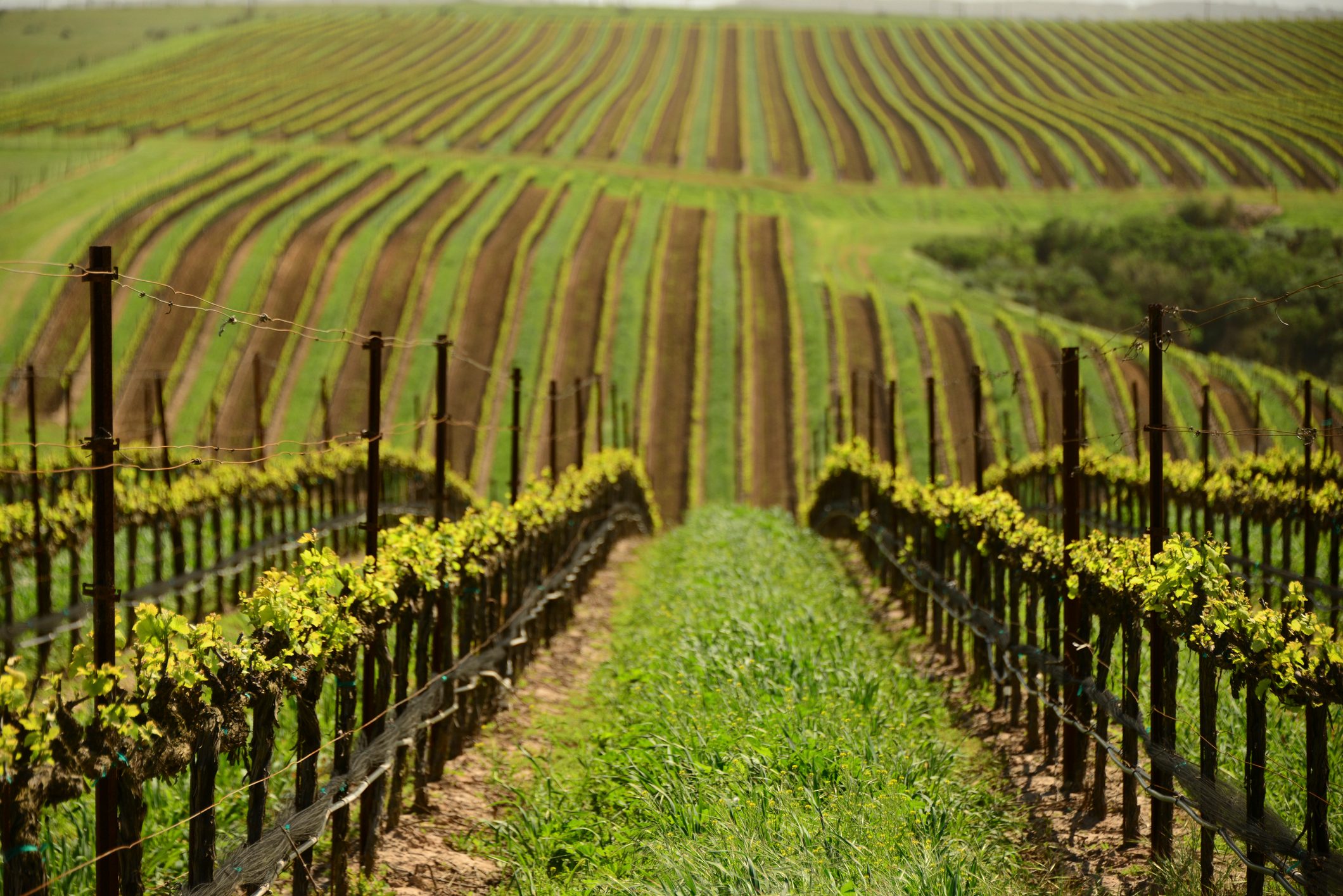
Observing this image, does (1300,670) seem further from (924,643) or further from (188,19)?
(188,19)

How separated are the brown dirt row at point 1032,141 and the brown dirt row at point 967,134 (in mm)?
2030

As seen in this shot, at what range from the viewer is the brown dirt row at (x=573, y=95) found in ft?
257

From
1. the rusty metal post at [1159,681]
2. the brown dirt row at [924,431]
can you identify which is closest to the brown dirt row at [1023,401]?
the brown dirt row at [924,431]

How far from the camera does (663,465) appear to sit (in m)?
41.1

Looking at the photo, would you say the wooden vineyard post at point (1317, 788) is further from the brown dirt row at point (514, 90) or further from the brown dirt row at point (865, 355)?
the brown dirt row at point (514, 90)

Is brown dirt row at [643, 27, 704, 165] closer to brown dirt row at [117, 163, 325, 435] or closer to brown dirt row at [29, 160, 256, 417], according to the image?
brown dirt row at [117, 163, 325, 435]

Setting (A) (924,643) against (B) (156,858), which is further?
(A) (924,643)

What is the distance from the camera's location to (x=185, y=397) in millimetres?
41781

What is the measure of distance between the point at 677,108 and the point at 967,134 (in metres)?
24.6

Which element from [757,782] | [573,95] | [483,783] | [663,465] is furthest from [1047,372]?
[573,95]

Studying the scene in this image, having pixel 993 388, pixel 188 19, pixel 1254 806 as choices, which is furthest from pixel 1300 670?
pixel 188 19

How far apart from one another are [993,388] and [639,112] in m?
55.3

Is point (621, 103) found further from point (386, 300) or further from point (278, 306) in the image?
point (278, 306)

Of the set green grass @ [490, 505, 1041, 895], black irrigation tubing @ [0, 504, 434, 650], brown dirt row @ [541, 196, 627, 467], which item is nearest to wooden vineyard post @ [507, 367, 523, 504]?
black irrigation tubing @ [0, 504, 434, 650]
